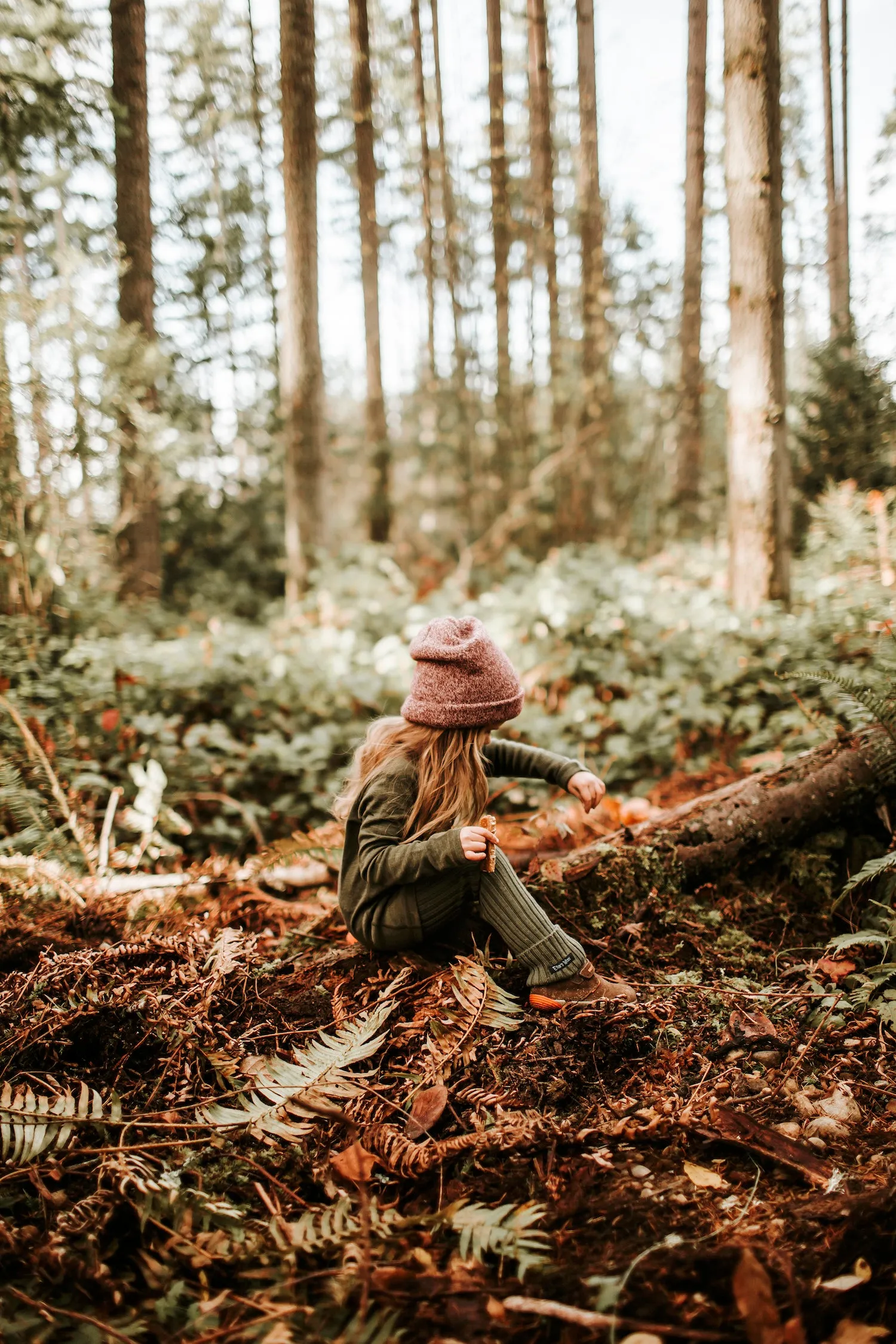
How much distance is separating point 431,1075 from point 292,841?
1.41 meters

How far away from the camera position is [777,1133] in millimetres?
1918

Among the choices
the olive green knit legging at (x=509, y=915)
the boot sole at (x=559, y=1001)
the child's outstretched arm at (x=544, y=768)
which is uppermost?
the child's outstretched arm at (x=544, y=768)

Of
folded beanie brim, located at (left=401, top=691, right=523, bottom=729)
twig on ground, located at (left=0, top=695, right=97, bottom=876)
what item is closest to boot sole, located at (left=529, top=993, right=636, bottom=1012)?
folded beanie brim, located at (left=401, top=691, right=523, bottom=729)

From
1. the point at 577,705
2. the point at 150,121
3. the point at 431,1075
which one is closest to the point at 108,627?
the point at 577,705

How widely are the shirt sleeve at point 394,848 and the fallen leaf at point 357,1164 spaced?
0.83 metres

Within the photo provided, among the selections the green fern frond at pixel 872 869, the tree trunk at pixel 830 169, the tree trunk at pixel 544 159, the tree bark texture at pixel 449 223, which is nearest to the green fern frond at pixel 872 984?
the green fern frond at pixel 872 869

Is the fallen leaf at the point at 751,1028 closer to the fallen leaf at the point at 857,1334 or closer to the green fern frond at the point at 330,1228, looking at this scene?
the fallen leaf at the point at 857,1334

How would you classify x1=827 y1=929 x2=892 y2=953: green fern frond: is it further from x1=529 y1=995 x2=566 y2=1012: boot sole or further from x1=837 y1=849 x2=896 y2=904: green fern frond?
x1=529 y1=995 x2=566 y2=1012: boot sole

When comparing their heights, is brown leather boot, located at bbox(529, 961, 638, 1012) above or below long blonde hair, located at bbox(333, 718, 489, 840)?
below

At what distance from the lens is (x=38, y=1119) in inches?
75.9

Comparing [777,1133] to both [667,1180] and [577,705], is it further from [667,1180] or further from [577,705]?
[577,705]

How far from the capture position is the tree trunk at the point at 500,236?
39.2 feet

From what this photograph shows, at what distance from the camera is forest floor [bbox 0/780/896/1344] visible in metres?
1.49

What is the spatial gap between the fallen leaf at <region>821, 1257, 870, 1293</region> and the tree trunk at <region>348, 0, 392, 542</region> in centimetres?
1145
